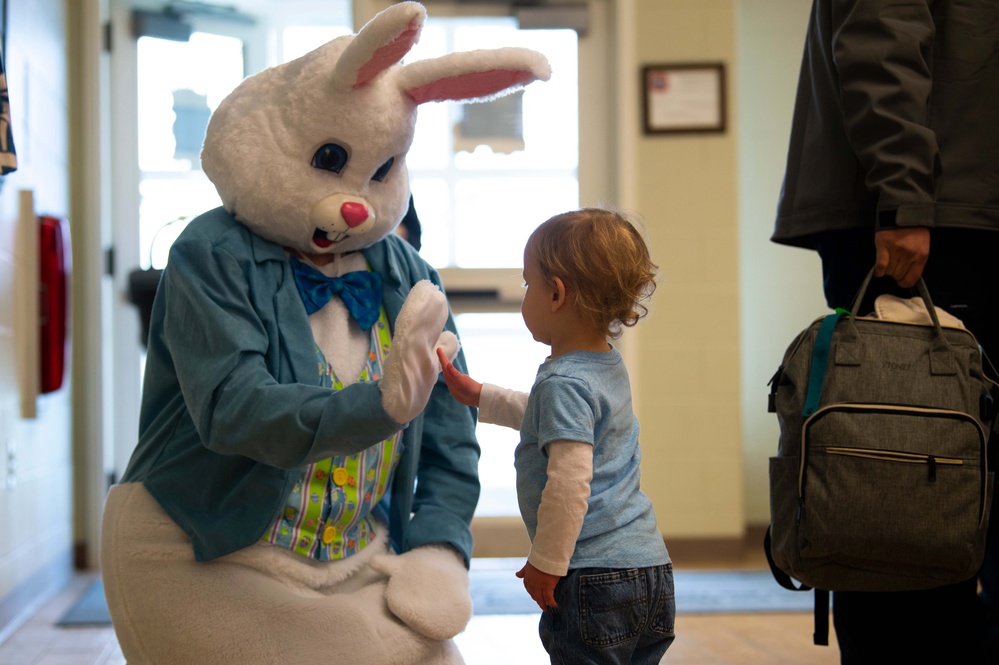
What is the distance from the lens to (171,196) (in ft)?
11.3

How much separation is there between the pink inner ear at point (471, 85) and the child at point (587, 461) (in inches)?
9.4

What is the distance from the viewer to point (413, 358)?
3.72ft

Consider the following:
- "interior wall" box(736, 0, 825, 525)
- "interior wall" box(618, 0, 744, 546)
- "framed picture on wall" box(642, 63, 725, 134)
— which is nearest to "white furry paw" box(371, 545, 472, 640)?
"interior wall" box(618, 0, 744, 546)

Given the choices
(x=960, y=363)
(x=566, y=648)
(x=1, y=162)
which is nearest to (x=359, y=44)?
(x=1, y=162)

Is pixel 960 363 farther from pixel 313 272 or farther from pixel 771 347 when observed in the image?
pixel 771 347

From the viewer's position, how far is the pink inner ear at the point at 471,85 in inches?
53.2

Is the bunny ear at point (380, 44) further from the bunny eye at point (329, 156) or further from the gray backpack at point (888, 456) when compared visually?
the gray backpack at point (888, 456)

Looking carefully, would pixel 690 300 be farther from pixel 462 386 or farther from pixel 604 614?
pixel 604 614

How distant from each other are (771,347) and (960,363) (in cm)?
225

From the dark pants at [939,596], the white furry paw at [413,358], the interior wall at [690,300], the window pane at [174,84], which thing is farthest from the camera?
the window pane at [174,84]

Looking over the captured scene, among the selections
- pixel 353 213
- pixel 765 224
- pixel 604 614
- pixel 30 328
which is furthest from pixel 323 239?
pixel 765 224

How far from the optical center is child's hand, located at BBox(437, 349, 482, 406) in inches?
50.0

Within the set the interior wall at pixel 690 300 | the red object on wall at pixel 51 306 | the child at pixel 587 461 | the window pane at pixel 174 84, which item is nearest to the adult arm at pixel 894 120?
the child at pixel 587 461

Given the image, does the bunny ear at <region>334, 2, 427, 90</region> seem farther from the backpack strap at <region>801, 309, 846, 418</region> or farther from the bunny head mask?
the backpack strap at <region>801, 309, 846, 418</region>
